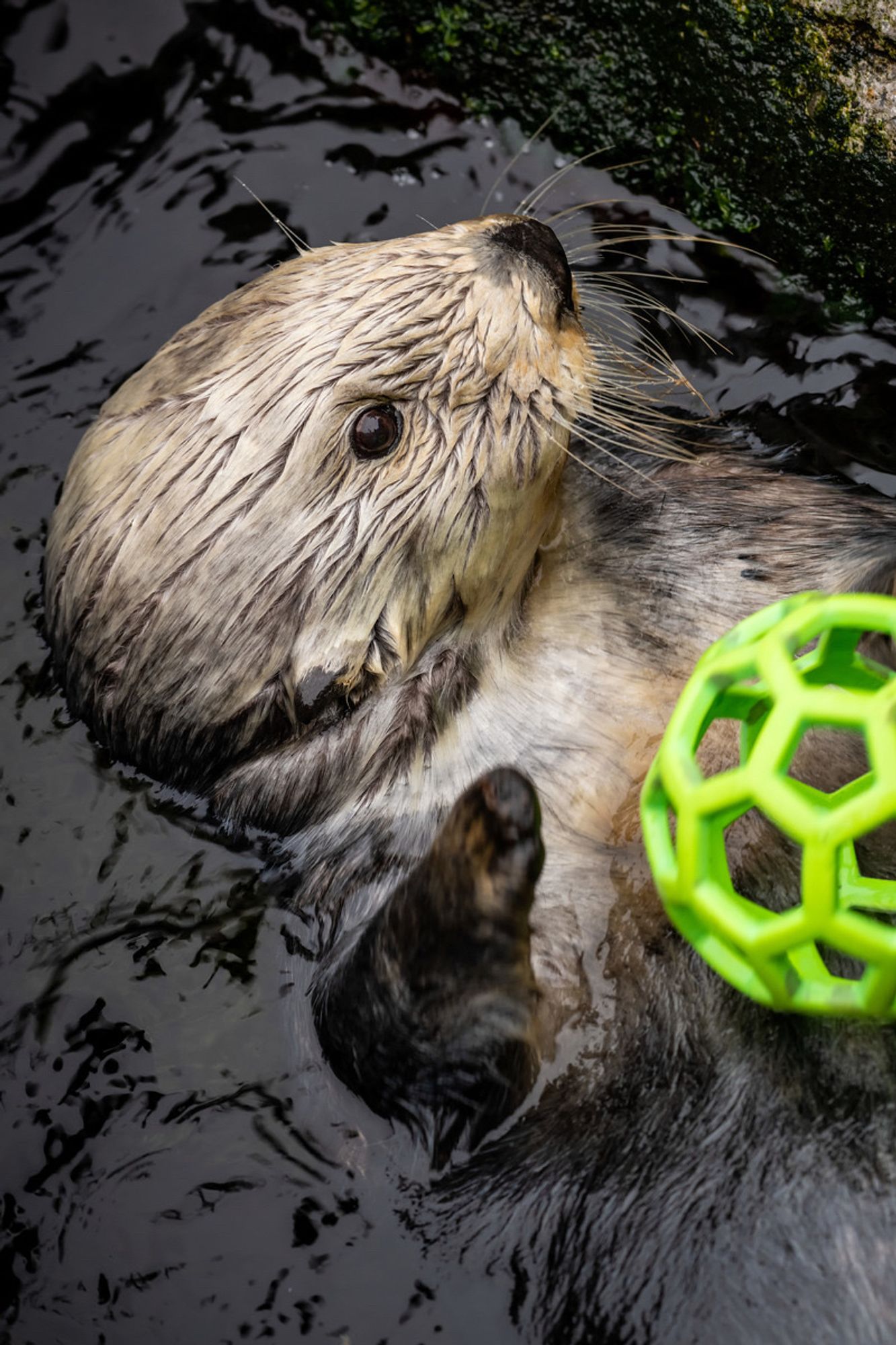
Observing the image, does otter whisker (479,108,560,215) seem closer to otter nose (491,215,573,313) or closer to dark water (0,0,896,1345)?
dark water (0,0,896,1345)

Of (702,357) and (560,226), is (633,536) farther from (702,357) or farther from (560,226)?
(560,226)

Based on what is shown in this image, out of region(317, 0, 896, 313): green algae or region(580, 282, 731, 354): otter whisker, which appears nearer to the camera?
region(317, 0, 896, 313): green algae

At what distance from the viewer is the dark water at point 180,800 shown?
2.87 metres

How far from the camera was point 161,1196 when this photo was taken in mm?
2967

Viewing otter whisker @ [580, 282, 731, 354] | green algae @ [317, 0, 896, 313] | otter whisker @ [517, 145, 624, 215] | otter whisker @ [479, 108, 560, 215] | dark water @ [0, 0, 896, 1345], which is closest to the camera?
dark water @ [0, 0, 896, 1345]

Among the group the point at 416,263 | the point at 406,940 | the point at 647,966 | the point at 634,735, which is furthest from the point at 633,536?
the point at 406,940

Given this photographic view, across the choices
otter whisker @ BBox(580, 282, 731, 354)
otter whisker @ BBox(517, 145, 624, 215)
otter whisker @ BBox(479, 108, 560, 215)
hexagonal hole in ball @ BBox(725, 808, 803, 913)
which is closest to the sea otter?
hexagonal hole in ball @ BBox(725, 808, 803, 913)

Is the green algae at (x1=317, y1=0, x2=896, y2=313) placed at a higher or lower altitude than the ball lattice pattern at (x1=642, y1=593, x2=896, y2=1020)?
higher

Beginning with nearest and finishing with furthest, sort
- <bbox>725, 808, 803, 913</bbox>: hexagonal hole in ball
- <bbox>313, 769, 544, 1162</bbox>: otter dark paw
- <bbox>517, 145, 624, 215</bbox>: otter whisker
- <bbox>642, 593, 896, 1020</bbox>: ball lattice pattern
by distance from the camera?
<bbox>642, 593, 896, 1020</bbox>: ball lattice pattern → <bbox>313, 769, 544, 1162</bbox>: otter dark paw → <bbox>725, 808, 803, 913</bbox>: hexagonal hole in ball → <bbox>517, 145, 624, 215</bbox>: otter whisker

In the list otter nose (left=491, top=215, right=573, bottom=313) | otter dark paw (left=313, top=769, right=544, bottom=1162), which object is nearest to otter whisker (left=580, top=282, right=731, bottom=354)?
otter nose (left=491, top=215, right=573, bottom=313)

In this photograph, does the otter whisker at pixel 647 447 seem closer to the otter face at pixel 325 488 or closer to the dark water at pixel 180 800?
the otter face at pixel 325 488

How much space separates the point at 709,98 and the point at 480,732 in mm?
2069

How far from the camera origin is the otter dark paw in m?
2.31

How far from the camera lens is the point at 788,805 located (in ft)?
6.70
